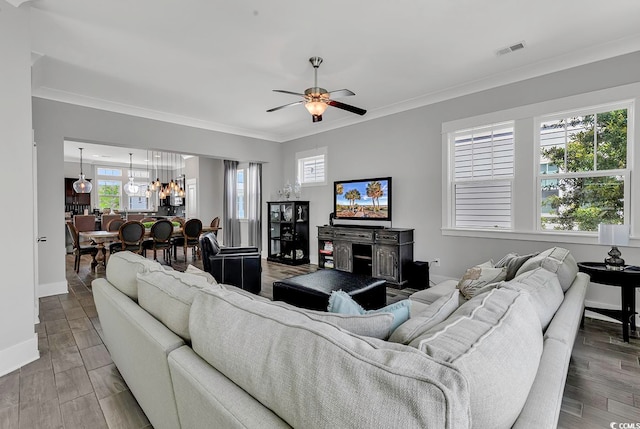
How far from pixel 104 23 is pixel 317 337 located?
3509mm

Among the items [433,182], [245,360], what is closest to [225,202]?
[433,182]

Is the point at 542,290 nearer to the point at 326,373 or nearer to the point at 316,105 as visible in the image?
the point at 326,373

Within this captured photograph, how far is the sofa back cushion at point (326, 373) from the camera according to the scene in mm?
586

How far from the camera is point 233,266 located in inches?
170

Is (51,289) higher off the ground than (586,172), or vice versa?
(586,172)

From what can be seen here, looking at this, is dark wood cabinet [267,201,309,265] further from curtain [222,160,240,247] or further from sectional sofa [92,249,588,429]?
sectional sofa [92,249,588,429]

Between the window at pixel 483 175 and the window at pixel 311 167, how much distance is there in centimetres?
265

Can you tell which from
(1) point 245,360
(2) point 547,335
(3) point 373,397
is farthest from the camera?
Result: (2) point 547,335

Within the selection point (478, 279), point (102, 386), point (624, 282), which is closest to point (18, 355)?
point (102, 386)

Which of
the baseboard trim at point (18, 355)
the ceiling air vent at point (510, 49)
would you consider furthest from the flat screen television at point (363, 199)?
the baseboard trim at point (18, 355)

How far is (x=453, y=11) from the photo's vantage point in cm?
269

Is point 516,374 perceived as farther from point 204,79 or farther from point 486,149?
point 204,79

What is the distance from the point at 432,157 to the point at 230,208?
607cm

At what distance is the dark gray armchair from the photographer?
4.26m
